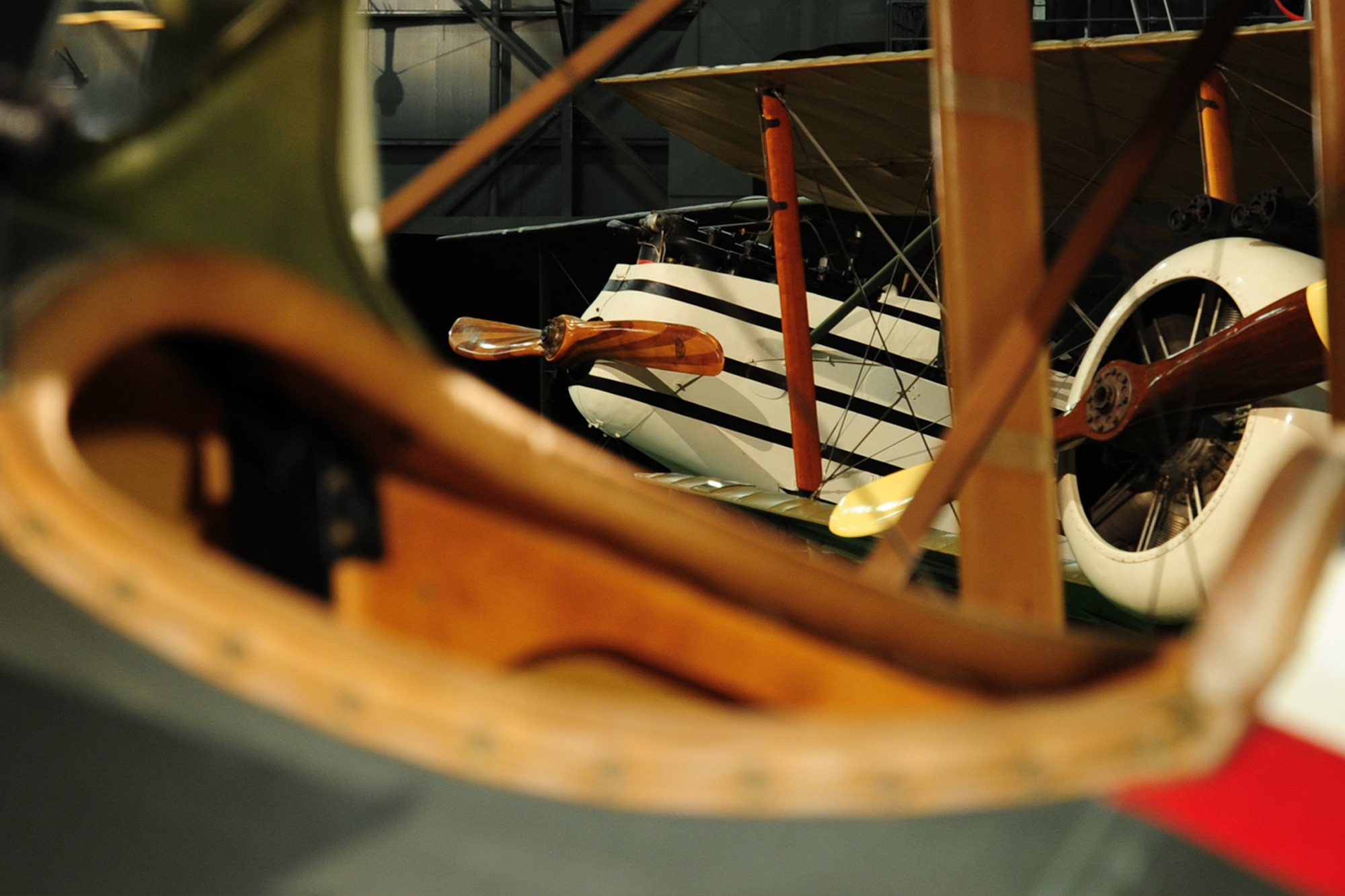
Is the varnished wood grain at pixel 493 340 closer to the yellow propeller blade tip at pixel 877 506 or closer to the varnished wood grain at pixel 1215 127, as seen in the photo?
the yellow propeller blade tip at pixel 877 506

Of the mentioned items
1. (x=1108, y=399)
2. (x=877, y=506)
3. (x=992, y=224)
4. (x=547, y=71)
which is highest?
(x=547, y=71)

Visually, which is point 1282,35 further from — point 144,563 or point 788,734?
point 144,563

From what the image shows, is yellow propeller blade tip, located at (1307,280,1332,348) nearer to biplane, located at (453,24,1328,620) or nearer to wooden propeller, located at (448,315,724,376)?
biplane, located at (453,24,1328,620)

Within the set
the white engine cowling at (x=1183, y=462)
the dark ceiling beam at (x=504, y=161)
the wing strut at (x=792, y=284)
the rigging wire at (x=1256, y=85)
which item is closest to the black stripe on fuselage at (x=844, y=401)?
the wing strut at (x=792, y=284)

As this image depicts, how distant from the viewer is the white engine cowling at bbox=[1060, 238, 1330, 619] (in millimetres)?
2051

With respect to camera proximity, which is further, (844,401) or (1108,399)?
(844,401)

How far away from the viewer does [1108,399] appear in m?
2.22

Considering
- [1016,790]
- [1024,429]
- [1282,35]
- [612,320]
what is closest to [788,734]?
[1016,790]

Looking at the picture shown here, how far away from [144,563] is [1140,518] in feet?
7.56

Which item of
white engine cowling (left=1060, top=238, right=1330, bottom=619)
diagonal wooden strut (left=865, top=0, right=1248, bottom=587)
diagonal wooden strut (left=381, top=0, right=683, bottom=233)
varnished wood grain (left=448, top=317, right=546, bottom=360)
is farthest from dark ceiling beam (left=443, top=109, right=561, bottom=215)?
diagonal wooden strut (left=865, top=0, right=1248, bottom=587)

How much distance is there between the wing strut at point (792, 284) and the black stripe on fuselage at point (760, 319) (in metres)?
0.81

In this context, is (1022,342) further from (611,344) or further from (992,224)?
(611,344)

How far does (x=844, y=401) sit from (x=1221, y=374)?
2488mm

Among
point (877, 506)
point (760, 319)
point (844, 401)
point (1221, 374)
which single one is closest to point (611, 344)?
point (760, 319)
